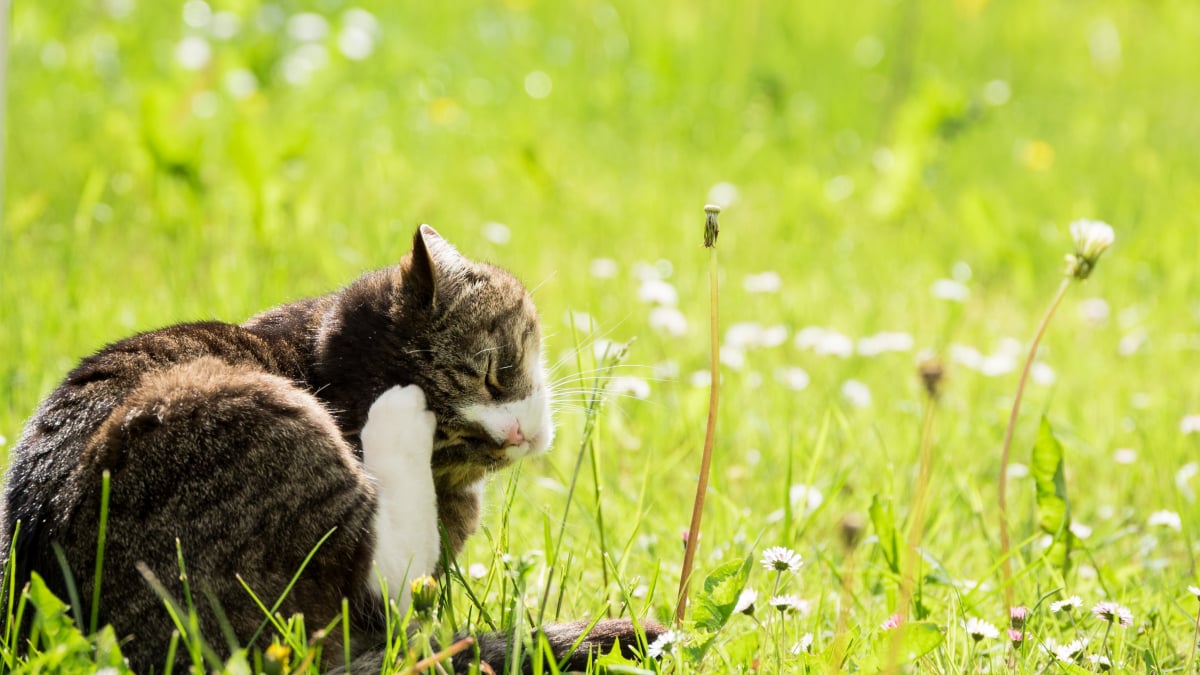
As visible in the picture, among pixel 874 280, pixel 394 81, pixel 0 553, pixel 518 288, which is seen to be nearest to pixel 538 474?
pixel 518 288

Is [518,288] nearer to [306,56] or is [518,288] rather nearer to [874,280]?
[874,280]

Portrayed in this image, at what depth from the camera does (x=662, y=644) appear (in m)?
1.84

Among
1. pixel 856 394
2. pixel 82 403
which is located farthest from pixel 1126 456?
pixel 82 403

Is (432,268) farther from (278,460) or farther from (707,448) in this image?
(707,448)

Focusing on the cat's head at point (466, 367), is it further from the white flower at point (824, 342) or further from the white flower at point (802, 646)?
the white flower at point (824, 342)

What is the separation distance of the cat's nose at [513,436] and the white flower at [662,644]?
1.56ft

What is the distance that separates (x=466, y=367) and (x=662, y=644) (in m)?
0.63

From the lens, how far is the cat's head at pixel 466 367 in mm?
2158

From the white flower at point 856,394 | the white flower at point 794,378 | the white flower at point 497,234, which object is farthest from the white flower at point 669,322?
the white flower at point 497,234

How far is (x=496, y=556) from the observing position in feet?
6.89

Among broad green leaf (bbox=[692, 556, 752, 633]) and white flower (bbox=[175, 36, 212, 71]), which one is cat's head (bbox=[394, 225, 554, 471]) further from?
white flower (bbox=[175, 36, 212, 71])

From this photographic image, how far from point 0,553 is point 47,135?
10.1ft

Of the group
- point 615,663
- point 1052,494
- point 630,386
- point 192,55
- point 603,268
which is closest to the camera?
point 615,663

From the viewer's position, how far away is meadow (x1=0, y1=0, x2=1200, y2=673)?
232cm
